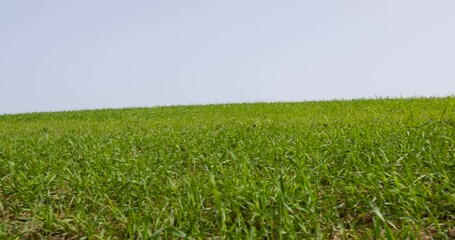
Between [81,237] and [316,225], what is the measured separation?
155 cm

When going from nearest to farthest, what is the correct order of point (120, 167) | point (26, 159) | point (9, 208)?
point (9, 208) → point (120, 167) → point (26, 159)

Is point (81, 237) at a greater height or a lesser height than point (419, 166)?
lesser

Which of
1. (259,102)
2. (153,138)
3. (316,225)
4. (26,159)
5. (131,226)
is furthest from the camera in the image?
(259,102)

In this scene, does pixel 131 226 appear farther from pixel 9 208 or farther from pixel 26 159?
pixel 26 159

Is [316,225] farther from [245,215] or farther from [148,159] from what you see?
[148,159]

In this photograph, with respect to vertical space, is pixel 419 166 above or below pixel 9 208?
above

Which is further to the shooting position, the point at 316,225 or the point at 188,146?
the point at 188,146

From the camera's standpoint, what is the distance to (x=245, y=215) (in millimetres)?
3086

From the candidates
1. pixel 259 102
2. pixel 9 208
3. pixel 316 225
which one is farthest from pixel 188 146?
pixel 259 102

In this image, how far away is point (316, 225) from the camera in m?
2.53

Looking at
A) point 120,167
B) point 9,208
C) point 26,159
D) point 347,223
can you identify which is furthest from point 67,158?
point 347,223

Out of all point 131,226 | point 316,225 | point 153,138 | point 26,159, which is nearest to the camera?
point 316,225

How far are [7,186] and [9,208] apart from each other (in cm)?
59

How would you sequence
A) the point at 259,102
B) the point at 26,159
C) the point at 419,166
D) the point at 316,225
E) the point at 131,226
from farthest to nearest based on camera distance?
1. the point at 259,102
2. the point at 26,159
3. the point at 419,166
4. the point at 131,226
5. the point at 316,225
